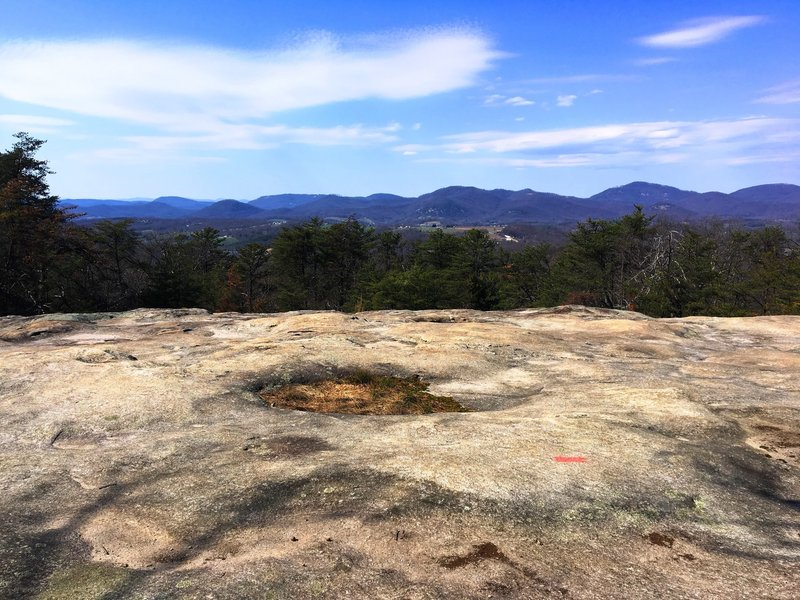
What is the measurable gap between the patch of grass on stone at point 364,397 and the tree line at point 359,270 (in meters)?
32.2

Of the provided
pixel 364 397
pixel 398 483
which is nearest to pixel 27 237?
pixel 364 397

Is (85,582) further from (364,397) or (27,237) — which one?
(27,237)

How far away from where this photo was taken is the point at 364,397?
558 inches

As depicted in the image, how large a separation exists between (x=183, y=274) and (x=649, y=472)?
175ft

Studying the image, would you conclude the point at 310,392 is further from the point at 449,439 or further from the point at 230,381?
the point at 449,439

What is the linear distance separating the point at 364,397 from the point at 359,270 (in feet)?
191

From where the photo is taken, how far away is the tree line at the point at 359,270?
38375 mm

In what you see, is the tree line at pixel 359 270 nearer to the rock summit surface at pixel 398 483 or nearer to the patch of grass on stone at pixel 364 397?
the rock summit surface at pixel 398 483

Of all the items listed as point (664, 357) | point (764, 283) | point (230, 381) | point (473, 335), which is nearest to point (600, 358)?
point (664, 357)

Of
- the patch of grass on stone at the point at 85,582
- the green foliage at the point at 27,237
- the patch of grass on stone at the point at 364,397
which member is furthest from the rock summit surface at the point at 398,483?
the green foliage at the point at 27,237

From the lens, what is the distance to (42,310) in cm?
3709

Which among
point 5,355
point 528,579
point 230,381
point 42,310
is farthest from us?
point 42,310

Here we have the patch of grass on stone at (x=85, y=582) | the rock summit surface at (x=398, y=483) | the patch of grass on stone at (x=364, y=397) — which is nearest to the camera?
the patch of grass on stone at (x=85, y=582)

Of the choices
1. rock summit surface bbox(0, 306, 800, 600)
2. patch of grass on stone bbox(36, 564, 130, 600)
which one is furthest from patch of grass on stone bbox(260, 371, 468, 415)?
patch of grass on stone bbox(36, 564, 130, 600)
